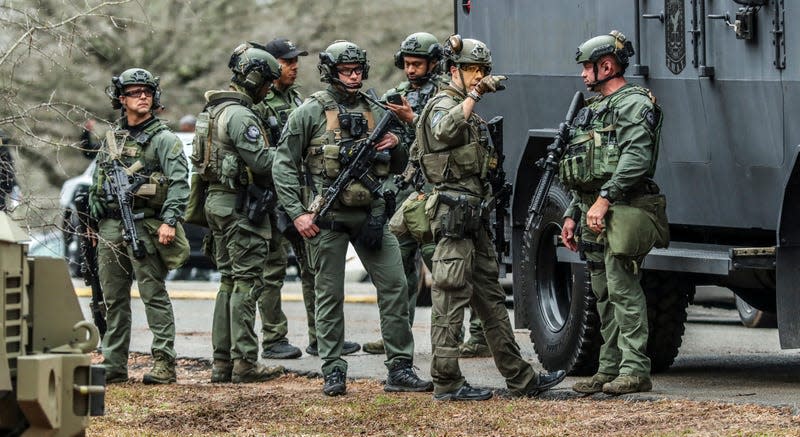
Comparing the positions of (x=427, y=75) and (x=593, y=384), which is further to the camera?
(x=427, y=75)

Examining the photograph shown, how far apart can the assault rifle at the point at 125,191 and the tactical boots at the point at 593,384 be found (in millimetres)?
2766

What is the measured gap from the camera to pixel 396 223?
34.7 ft

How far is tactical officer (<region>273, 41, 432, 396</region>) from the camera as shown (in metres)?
10.6

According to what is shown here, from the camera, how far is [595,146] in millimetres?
10148

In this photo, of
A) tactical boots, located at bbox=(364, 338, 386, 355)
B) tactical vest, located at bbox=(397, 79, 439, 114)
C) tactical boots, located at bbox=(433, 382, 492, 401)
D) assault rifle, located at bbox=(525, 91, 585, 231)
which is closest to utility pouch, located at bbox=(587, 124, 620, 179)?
assault rifle, located at bbox=(525, 91, 585, 231)

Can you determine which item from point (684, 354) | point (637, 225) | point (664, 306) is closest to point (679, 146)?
point (637, 225)

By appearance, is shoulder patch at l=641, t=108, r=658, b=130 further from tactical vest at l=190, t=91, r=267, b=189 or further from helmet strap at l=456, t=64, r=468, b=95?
tactical vest at l=190, t=91, r=267, b=189

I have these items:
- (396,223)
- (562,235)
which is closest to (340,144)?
(396,223)

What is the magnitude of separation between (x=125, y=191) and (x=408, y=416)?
8.39 feet

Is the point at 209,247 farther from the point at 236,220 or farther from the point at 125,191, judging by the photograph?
the point at 125,191

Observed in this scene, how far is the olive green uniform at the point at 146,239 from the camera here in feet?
37.3

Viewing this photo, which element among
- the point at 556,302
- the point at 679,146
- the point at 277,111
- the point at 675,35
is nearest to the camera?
the point at 675,35

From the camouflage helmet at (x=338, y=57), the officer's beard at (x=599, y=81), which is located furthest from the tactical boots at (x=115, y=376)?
the officer's beard at (x=599, y=81)

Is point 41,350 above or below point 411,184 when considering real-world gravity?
below
